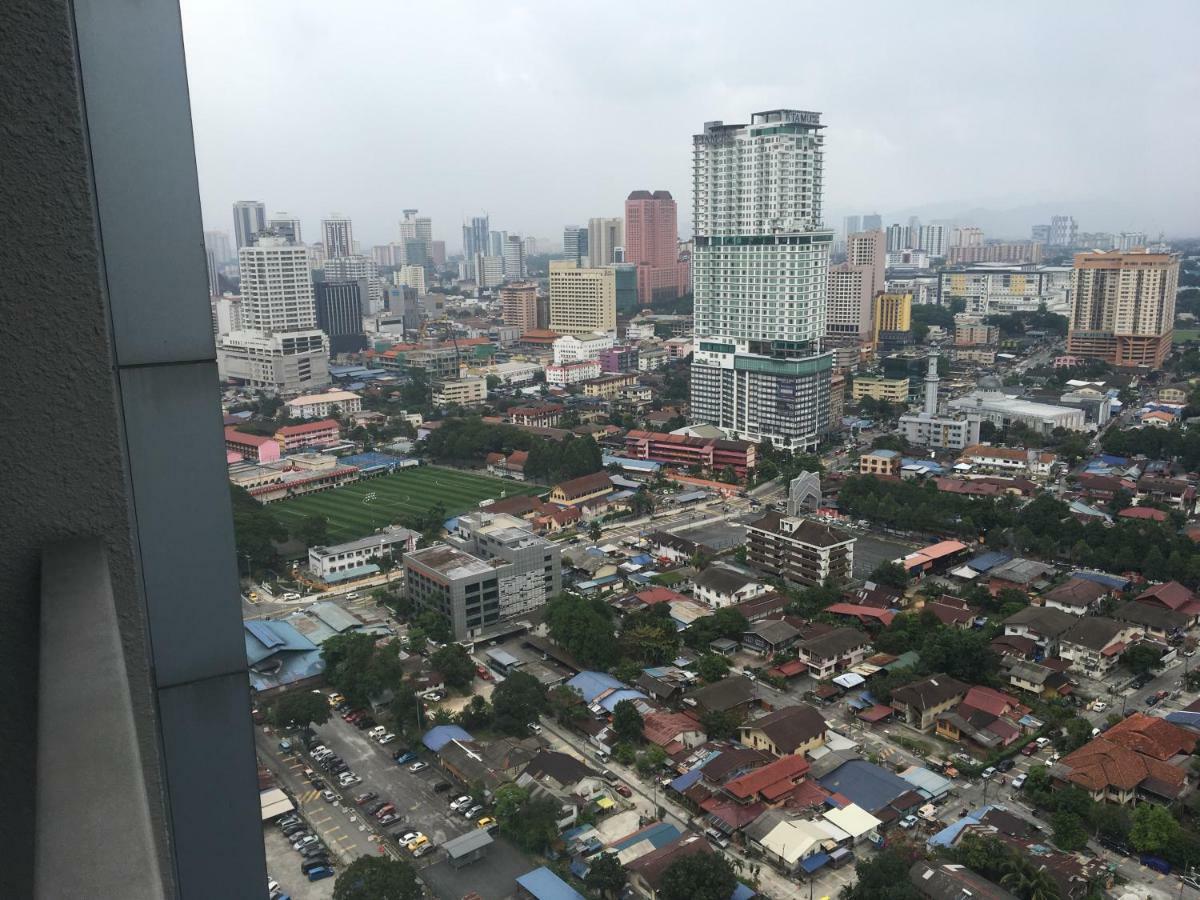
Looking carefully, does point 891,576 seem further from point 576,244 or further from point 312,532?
point 576,244

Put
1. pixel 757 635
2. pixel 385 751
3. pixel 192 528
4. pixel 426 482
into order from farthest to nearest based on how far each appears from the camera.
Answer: pixel 426 482 < pixel 757 635 < pixel 385 751 < pixel 192 528

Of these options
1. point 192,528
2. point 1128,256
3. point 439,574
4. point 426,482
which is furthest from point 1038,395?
point 192,528

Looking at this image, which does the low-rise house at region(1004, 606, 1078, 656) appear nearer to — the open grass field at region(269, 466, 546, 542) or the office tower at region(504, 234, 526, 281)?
the open grass field at region(269, 466, 546, 542)

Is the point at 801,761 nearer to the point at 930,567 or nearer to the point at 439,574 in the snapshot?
the point at 439,574

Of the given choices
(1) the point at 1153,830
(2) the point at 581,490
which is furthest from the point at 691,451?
(1) the point at 1153,830

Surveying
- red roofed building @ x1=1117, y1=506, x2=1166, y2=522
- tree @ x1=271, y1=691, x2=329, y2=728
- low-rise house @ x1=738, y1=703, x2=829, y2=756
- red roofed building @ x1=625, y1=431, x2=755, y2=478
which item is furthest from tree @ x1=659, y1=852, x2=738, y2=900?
red roofed building @ x1=625, y1=431, x2=755, y2=478
